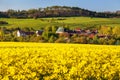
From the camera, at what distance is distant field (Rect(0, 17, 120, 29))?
81750 mm

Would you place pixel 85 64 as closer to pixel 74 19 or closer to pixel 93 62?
pixel 93 62

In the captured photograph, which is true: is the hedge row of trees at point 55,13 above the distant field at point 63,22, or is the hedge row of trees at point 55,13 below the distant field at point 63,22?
above

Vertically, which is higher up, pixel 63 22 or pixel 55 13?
pixel 55 13

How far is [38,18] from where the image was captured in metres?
90.4

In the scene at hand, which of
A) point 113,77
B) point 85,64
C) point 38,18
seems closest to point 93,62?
point 85,64

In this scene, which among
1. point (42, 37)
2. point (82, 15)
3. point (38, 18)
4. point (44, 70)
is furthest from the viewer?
point (82, 15)

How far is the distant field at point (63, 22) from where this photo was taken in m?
81.8

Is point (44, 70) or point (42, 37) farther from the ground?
point (44, 70)

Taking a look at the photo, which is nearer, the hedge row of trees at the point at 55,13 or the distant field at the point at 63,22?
the distant field at the point at 63,22

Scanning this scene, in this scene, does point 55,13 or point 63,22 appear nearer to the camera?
point 63,22

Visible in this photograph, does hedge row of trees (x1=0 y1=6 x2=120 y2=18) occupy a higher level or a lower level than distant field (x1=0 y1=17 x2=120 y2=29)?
higher

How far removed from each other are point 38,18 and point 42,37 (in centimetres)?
4130

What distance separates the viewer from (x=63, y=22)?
90.2m

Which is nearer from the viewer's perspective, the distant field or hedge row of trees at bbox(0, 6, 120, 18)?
the distant field
